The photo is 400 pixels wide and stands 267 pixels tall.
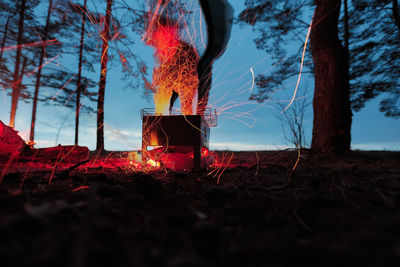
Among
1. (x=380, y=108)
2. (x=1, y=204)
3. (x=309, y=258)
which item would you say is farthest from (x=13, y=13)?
(x=380, y=108)

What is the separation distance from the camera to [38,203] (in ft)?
3.32

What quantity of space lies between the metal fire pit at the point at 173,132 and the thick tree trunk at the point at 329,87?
3.00m

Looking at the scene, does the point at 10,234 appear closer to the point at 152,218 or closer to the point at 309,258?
the point at 152,218

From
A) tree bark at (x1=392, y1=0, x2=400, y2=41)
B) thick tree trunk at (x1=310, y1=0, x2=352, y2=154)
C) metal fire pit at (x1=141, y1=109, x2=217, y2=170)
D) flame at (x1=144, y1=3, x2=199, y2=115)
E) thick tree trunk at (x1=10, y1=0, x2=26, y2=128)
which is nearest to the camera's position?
metal fire pit at (x1=141, y1=109, x2=217, y2=170)

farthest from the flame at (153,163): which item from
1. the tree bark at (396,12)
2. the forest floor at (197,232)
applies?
the tree bark at (396,12)

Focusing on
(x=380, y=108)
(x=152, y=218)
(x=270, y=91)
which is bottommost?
(x=152, y=218)

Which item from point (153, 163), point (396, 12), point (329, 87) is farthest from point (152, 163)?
point (396, 12)

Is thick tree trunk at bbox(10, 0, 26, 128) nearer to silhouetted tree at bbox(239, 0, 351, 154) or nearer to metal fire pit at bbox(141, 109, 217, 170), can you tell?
metal fire pit at bbox(141, 109, 217, 170)

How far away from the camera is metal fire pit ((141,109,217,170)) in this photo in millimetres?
3475

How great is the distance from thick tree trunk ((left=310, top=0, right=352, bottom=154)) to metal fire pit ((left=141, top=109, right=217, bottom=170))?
9.84ft

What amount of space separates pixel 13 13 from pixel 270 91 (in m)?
13.7

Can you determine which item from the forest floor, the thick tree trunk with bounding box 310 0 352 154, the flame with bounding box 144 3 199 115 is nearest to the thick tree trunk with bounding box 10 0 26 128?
the flame with bounding box 144 3 199 115

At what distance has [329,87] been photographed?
4.48 metres

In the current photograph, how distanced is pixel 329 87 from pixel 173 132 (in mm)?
3814
